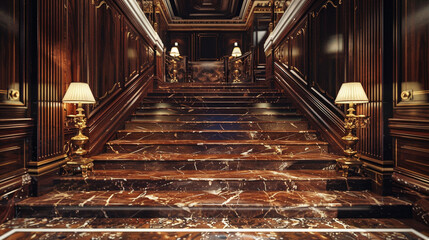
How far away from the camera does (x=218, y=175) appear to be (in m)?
2.53

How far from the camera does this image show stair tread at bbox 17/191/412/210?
206 centimetres

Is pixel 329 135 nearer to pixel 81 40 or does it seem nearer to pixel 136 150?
pixel 136 150

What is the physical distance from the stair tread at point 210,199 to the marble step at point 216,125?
148 cm

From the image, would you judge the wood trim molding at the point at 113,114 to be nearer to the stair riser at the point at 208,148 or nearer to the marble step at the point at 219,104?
the stair riser at the point at 208,148

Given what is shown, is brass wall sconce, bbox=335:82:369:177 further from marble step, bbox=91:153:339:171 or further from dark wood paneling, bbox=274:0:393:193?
marble step, bbox=91:153:339:171

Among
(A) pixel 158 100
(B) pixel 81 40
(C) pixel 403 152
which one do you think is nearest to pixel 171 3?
(A) pixel 158 100

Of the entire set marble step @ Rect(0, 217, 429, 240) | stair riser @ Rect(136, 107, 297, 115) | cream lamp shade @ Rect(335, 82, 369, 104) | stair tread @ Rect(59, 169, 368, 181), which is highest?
cream lamp shade @ Rect(335, 82, 369, 104)

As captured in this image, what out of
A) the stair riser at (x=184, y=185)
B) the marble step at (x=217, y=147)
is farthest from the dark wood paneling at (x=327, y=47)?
the stair riser at (x=184, y=185)

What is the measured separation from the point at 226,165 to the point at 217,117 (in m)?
1.37

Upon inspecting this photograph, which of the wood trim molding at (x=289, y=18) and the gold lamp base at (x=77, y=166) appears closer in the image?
the gold lamp base at (x=77, y=166)

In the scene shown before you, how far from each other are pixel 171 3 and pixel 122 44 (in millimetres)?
6983

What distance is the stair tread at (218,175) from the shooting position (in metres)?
2.42

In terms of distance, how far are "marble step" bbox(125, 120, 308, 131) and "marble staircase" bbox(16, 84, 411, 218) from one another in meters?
0.02

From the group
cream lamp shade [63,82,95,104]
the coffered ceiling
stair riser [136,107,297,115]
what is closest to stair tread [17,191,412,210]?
cream lamp shade [63,82,95,104]
